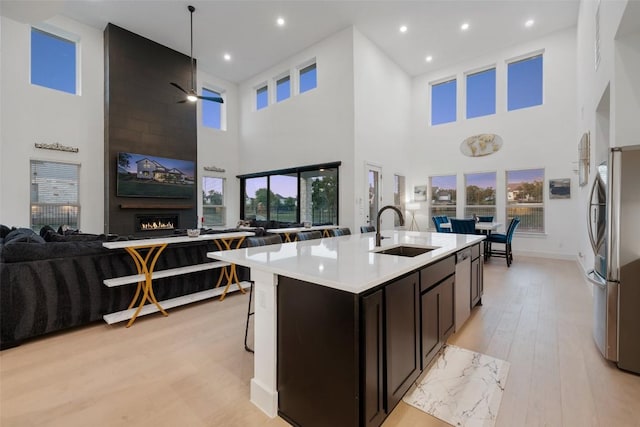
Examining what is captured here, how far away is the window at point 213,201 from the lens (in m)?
8.52

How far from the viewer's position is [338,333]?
53.9 inches

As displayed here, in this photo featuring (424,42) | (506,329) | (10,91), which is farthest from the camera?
(424,42)

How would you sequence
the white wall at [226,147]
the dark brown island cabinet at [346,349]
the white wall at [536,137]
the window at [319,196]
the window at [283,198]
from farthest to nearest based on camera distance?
the white wall at [226,147]
the window at [283,198]
the window at [319,196]
the white wall at [536,137]
the dark brown island cabinet at [346,349]

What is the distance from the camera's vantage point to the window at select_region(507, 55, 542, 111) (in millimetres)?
6859

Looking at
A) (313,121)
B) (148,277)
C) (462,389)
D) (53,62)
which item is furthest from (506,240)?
(53,62)

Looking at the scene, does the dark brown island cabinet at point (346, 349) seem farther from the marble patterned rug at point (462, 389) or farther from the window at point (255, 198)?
the window at point (255, 198)

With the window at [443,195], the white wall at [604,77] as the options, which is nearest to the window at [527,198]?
the window at [443,195]

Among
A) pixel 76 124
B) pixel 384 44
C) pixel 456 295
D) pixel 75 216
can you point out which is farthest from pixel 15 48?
pixel 456 295

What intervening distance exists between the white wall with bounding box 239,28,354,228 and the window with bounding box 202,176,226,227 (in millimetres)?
1105

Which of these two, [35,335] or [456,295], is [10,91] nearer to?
[35,335]

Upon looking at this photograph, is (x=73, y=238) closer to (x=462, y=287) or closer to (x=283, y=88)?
(x=462, y=287)

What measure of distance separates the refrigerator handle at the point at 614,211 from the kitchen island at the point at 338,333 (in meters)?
1.40

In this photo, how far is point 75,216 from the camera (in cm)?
604

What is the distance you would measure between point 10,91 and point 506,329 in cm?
906
